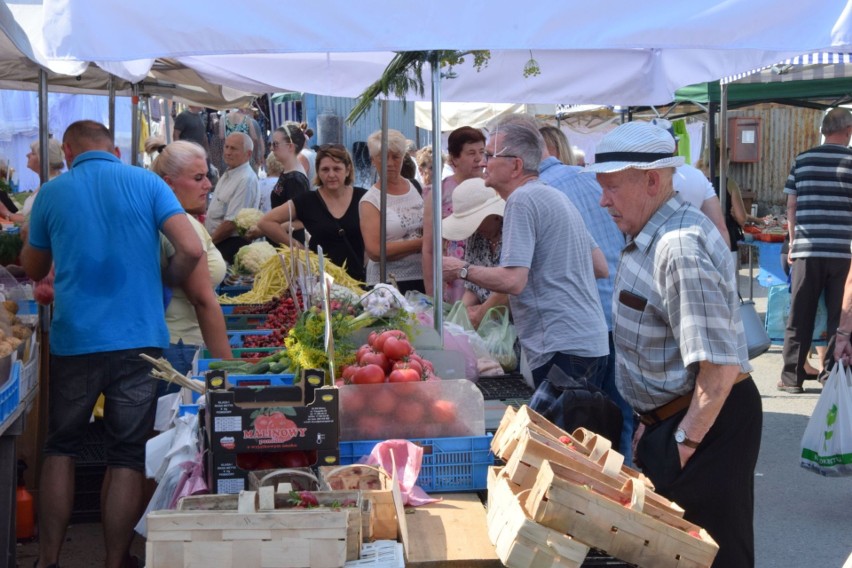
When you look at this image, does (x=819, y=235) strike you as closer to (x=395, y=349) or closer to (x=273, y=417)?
(x=395, y=349)

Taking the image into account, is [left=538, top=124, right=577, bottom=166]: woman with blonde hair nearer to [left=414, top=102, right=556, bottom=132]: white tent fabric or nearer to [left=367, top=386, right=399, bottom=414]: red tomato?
[left=367, top=386, right=399, bottom=414]: red tomato

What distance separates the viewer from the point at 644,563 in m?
2.57

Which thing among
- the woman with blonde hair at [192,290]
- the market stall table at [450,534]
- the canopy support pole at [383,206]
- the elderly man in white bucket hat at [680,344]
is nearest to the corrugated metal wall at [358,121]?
the canopy support pole at [383,206]

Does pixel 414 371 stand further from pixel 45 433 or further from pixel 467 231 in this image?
pixel 45 433

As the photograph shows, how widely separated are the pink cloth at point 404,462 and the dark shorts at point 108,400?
1.76 m

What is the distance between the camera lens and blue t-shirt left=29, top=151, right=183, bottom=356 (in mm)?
4480

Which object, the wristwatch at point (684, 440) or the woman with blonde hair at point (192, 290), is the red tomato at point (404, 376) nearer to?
the wristwatch at point (684, 440)

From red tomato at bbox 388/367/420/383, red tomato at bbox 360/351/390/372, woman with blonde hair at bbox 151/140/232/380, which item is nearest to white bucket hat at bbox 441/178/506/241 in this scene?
woman with blonde hair at bbox 151/140/232/380

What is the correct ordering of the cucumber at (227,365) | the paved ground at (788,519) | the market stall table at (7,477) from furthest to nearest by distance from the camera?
the paved ground at (788,519) < the market stall table at (7,477) < the cucumber at (227,365)

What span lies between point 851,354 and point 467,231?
2.14 meters

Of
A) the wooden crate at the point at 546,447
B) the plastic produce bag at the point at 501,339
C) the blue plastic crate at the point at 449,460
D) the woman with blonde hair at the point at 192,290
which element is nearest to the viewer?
the wooden crate at the point at 546,447

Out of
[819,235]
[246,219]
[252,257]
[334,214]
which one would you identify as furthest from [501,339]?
[819,235]

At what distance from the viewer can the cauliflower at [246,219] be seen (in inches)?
316

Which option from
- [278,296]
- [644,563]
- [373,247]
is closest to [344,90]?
[373,247]
